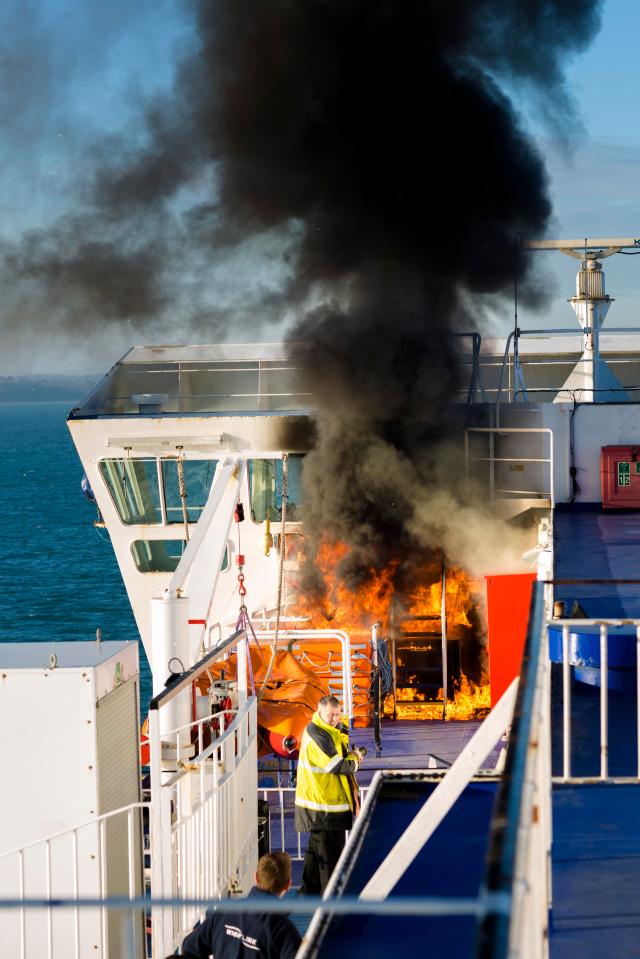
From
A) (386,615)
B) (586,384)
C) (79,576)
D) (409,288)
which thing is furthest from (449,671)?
(79,576)

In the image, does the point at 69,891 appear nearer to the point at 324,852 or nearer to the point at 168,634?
the point at 324,852

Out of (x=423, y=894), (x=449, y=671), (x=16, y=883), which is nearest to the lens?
(x=423, y=894)

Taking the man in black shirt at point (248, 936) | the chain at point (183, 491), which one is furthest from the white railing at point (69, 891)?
the chain at point (183, 491)

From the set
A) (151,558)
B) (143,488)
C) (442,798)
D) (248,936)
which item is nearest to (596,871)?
(442,798)

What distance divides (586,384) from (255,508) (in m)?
5.81

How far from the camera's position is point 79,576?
53531 mm

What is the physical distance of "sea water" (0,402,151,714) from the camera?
136 ft

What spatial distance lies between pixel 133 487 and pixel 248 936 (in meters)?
15.4

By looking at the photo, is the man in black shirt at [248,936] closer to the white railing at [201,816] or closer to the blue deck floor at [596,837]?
the white railing at [201,816]

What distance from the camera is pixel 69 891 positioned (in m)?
6.86

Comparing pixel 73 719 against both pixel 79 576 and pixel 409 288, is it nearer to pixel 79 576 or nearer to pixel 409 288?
pixel 409 288

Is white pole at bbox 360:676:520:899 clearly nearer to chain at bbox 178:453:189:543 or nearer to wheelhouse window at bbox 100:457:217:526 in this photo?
chain at bbox 178:453:189:543

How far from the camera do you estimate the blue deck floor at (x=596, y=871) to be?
13.1 feet

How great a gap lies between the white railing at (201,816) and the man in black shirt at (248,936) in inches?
21.3
